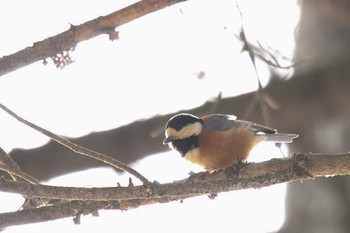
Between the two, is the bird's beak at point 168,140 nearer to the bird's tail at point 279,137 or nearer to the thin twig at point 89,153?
the bird's tail at point 279,137

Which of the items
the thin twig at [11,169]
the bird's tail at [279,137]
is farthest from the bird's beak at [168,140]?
the thin twig at [11,169]

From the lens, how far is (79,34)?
8.05 ft

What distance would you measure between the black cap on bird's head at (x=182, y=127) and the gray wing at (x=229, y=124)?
56mm

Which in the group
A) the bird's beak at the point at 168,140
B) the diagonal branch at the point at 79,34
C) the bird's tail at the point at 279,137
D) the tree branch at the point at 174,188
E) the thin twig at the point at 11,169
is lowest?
the tree branch at the point at 174,188

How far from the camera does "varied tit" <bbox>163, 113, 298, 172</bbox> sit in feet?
10.6

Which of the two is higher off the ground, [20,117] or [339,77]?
[339,77]

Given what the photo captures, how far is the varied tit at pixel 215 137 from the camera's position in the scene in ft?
10.6

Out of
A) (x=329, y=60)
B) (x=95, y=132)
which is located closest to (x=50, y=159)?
(x=95, y=132)

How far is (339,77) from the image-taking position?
12.4ft

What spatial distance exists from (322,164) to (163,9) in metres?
0.91

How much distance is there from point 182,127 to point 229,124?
26 cm

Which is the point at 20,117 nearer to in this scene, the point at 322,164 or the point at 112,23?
the point at 112,23

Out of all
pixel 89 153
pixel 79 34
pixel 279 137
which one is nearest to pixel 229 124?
pixel 279 137

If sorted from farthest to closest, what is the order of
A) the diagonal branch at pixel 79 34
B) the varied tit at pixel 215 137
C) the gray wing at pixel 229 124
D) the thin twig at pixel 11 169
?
the gray wing at pixel 229 124, the varied tit at pixel 215 137, the diagonal branch at pixel 79 34, the thin twig at pixel 11 169
